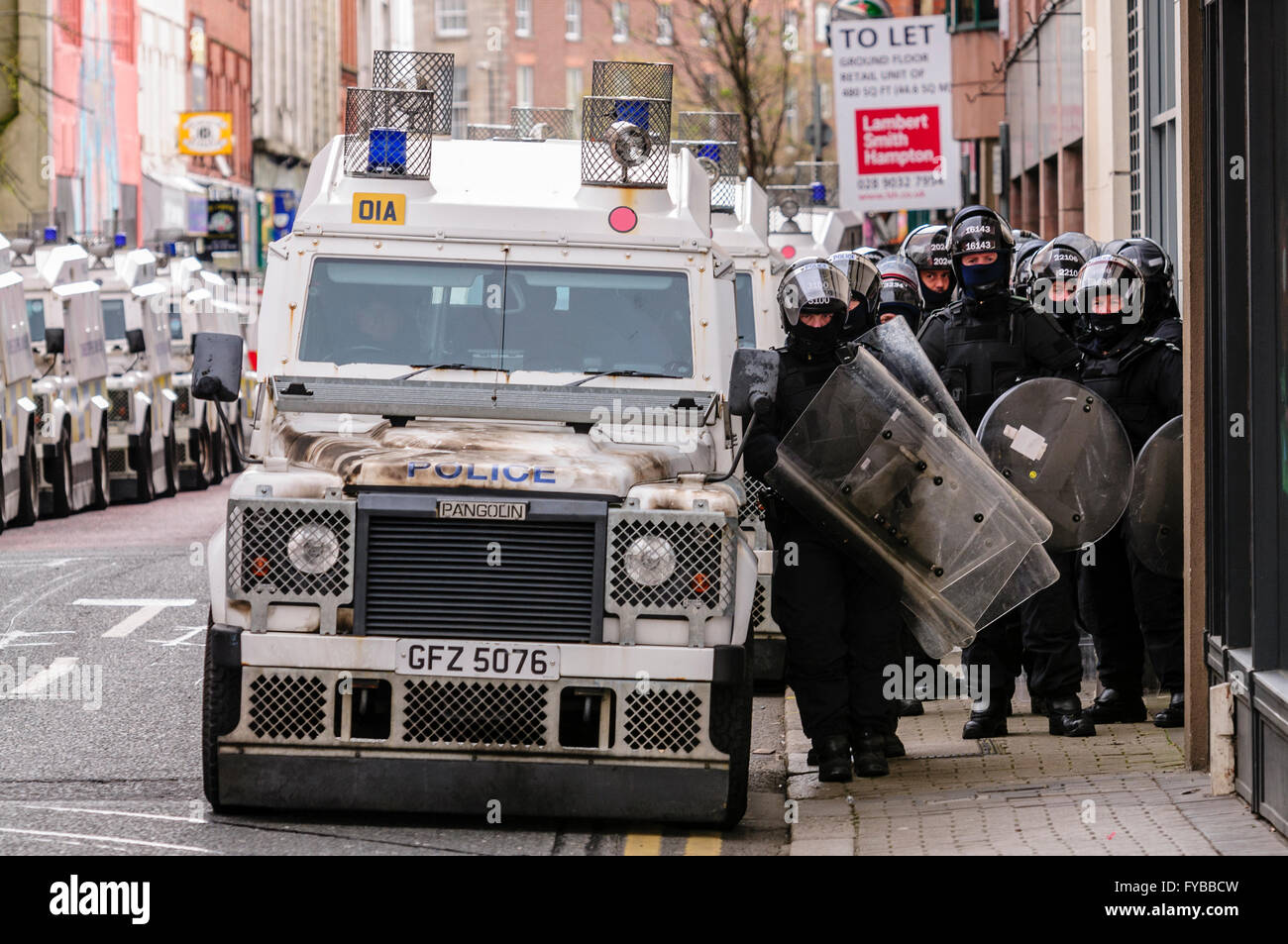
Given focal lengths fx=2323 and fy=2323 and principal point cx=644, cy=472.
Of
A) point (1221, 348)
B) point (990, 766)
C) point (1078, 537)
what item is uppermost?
point (1221, 348)

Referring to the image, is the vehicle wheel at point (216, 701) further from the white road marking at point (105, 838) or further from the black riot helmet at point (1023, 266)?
the black riot helmet at point (1023, 266)

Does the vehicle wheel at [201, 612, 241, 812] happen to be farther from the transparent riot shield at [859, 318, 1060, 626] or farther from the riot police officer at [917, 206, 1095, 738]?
the riot police officer at [917, 206, 1095, 738]

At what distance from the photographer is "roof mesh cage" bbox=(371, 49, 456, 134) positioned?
1025 centimetres

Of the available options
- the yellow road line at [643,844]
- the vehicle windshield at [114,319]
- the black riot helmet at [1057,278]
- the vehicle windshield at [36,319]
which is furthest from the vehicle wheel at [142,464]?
the yellow road line at [643,844]

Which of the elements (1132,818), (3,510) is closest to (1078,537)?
(1132,818)

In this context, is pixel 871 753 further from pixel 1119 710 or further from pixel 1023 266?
pixel 1023 266

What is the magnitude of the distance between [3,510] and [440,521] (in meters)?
13.7

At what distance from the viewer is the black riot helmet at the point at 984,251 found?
1012 centimetres

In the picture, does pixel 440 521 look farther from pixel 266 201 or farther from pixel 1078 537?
pixel 266 201

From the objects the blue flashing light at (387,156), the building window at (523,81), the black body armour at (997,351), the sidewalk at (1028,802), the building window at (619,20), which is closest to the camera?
the sidewalk at (1028,802)

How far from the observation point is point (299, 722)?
7984mm

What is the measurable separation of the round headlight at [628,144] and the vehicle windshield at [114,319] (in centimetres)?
1552
